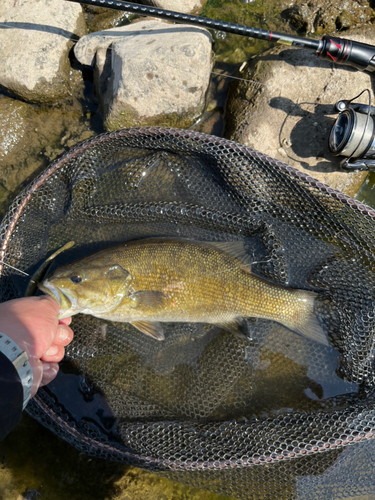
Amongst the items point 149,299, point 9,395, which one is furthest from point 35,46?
point 9,395

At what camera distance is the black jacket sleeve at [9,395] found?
1.85 m

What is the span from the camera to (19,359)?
6.56 feet

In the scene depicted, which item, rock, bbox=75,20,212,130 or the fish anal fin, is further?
rock, bbox=75,20,212,130

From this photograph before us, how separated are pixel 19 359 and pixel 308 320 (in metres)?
2.17

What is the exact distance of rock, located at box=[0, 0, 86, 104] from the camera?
3439 millimetres

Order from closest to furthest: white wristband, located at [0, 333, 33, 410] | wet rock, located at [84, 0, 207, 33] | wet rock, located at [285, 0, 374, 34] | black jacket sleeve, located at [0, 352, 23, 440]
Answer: black jacket sleeve, located at [0, 352, 23, 440] < white wristband, located at [0, 333, 33, 410] < wet rock, located at [285, 0, 374, 34] < wet rock, located at [84, 0, 207, 33]

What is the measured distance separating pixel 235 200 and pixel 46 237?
1.78 m

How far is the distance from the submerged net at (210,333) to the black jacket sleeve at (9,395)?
0.90m

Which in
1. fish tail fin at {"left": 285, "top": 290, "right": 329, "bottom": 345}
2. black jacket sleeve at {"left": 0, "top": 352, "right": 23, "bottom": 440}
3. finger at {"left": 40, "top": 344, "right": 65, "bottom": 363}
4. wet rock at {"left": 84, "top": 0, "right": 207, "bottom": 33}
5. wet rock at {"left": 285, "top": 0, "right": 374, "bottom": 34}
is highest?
wet rock at {"left": 285, "top": 0, "right": 374, "bottom": 34}

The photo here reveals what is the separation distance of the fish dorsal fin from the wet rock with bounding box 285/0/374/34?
8.65 ft

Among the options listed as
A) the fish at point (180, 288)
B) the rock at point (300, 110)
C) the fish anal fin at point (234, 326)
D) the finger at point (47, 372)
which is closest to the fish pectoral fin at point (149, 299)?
the fish at point (180, 288)

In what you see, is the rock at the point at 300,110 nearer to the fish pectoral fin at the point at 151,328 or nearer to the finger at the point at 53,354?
the fish pectoral fin at the point at 151,328

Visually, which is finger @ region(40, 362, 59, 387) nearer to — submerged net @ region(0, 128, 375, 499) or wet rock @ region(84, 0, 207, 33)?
submerged net @ region(0, 128, 375, 499)

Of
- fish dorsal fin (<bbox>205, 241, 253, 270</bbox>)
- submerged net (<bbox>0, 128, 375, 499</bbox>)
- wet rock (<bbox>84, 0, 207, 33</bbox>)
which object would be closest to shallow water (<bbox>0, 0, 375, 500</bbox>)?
submerged net (<bbox>0, 128, 375, 499</bbox>)
